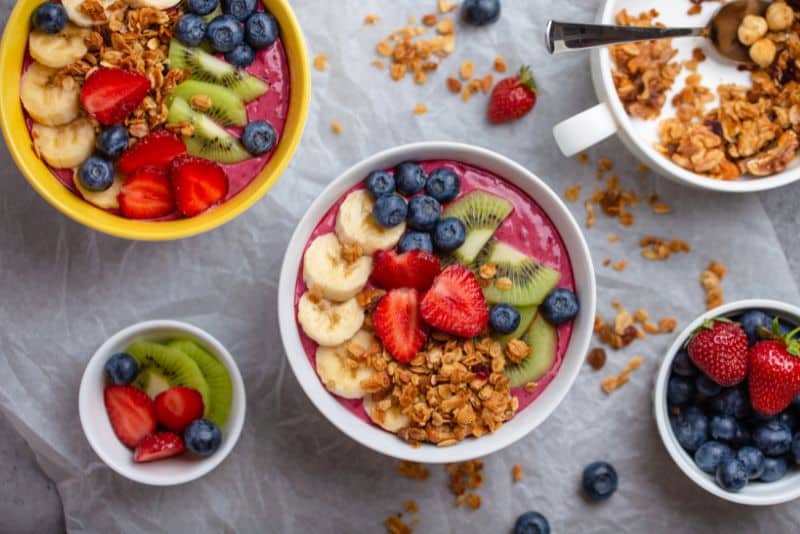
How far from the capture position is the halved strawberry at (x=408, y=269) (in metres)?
1.72

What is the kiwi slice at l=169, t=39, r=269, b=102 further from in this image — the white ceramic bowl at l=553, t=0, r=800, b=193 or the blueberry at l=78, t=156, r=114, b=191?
the white ceramic bowl at l=553, t=0, r=800, b=193

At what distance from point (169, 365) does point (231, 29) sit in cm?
68

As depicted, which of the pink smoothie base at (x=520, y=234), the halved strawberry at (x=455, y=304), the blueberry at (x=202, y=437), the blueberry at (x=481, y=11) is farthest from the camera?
the blueberry at (x=481, y=11)

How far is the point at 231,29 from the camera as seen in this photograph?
1.79 meters

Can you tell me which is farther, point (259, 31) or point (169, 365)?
point (169, 365)

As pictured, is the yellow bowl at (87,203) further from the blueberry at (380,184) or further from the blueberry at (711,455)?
the blueberry at (711,455)

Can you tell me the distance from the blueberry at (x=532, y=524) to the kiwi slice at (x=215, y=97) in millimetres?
1007

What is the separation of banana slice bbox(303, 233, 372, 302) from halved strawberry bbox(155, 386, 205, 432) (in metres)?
0.38

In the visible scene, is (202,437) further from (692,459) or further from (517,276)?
(692,459)

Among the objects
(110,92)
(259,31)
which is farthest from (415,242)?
(110,92)

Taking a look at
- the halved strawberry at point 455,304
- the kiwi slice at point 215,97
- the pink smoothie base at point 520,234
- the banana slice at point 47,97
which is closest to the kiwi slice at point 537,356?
the pink smoothie base at point 520,234

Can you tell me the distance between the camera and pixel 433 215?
1749 millimetres

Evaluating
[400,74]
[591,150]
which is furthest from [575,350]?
[400,74]

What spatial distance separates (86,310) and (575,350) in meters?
1.02
